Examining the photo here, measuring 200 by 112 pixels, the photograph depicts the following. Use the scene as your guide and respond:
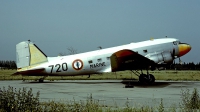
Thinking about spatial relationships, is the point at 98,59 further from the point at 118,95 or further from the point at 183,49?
the point at 118,95

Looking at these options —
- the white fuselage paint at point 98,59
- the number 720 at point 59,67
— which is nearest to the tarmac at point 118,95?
the white fuselage paint at point 98,59

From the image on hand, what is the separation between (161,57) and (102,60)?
210 inches

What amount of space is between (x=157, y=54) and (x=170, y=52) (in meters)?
1.24

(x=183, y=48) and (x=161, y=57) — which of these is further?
(x=183, y=48)

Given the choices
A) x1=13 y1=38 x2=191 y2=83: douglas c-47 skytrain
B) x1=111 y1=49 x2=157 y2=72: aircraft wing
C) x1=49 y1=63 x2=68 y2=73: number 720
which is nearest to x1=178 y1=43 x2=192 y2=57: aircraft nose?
x1=13 y1=38 x2=191 y2=83: douglas c-47 skytrain

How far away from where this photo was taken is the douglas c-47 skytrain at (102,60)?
886 inches

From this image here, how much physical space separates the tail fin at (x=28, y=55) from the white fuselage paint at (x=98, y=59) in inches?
30.1

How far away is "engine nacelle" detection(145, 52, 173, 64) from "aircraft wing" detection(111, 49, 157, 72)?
724 millimetres

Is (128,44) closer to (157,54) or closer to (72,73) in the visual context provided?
(157,54)

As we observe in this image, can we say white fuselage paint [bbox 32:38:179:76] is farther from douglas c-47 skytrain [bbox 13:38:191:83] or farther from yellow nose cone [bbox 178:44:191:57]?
yellow nose cone [bbox 178:44:191:57]

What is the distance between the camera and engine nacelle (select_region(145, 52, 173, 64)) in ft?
74.2

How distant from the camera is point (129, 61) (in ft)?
71.4

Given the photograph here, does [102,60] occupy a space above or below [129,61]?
above

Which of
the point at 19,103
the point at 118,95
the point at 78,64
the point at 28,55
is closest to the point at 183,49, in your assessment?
the point at 78,64
